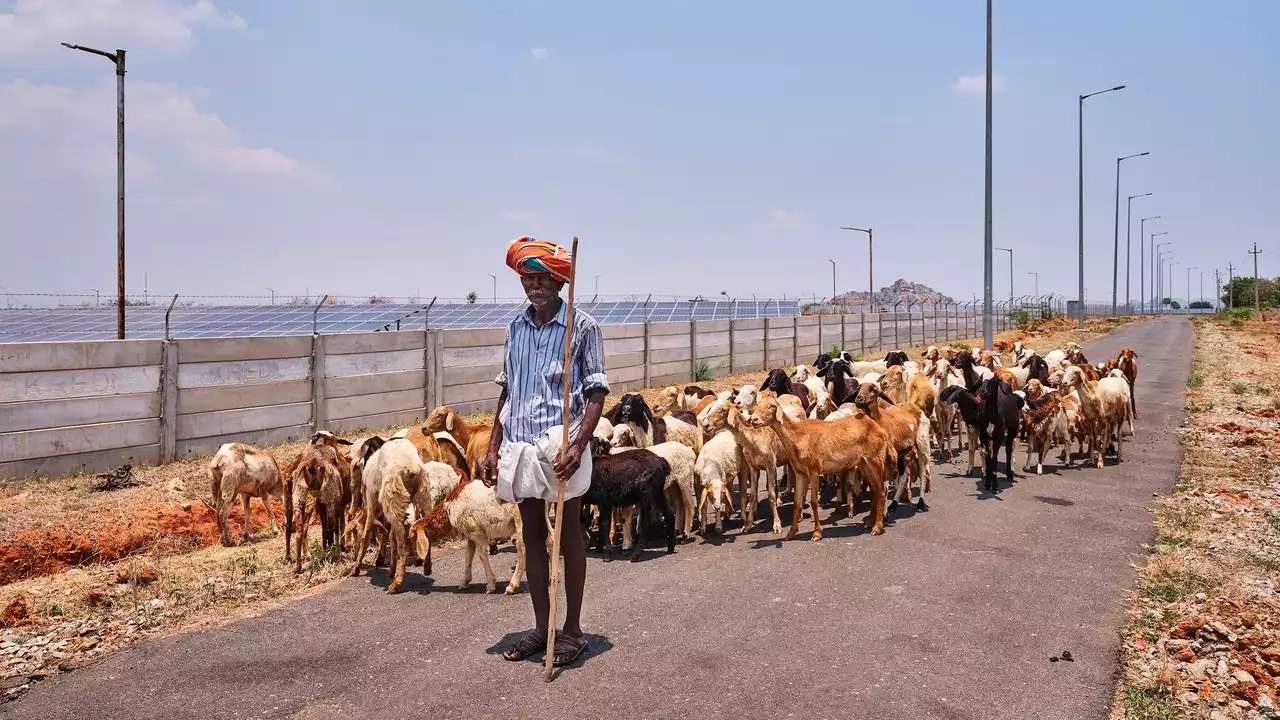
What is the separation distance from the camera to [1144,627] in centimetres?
564

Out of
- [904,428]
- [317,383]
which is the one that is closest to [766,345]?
[317,383]

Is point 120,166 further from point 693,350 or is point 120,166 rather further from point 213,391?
point 693,350

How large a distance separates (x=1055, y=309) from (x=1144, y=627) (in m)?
77.9

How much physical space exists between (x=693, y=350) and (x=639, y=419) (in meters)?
15.6

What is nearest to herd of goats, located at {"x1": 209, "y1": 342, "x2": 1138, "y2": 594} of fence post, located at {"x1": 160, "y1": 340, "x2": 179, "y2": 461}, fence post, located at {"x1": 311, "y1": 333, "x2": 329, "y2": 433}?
fence post, located at {"x1": 160, "y1": 340, "x2": 179, "y2": 461}

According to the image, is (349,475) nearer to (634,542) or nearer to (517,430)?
(634,542)

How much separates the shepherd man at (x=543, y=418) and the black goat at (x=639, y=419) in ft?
14.5

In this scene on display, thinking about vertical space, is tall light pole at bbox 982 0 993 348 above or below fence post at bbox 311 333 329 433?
above

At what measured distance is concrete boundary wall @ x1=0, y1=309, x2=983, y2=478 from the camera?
10.9m

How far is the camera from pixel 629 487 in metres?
7.59

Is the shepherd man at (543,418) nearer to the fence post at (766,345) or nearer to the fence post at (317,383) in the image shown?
the fence post at (317,383)

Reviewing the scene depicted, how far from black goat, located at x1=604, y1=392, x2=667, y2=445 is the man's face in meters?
4.62

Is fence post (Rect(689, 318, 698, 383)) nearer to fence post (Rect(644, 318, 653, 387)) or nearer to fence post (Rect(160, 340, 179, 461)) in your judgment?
fence post (Rect(644, 318, 653, 387))

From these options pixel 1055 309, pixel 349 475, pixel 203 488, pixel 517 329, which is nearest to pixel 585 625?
pixel 517 329
